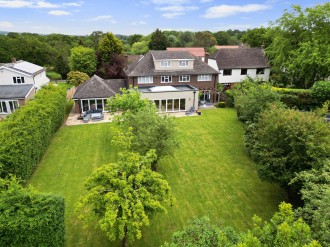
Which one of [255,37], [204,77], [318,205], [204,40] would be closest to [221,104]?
[204,77]

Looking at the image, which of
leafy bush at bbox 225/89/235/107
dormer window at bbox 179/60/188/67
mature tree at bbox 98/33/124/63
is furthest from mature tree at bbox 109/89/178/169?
mature tree at bbox 98/33/124/63

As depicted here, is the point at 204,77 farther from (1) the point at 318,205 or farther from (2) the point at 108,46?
(1) the point at 318,205

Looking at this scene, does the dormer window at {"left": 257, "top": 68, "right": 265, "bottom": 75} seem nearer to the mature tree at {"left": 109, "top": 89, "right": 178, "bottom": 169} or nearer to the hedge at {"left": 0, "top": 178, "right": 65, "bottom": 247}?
the mature tree at {"left": 109, "top": 89, "right": 178, "bottom": 169}

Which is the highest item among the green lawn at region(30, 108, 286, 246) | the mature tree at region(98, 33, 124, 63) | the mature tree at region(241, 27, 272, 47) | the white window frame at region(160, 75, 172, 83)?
the mature tree at region(241, 27, 272, 47)

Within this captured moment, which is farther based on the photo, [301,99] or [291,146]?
[301,99]

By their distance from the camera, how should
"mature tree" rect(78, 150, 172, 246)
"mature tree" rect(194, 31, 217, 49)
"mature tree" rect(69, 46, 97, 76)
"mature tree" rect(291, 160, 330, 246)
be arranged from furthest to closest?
"mature tree" rect(194, 31, 217, 49), "mature tree" rect(69, 46, 97, 76), "mature tree" rect(78, 150, 172, 246), "mature tree" rect(291, 160, 330, 246)

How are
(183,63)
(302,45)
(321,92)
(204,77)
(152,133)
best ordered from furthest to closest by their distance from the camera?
(204,77), (183,63), (302,45), (321,92), (152,133)

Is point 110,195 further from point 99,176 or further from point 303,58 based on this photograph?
point 303,58

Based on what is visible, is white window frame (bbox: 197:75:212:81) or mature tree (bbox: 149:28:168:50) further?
mature tree (bbox: 149:28:168:50)
